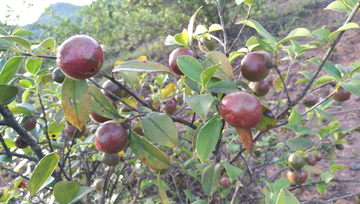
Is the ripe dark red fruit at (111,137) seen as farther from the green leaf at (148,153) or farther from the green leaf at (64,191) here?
the green leaf at (64,191)

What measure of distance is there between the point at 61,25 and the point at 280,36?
21.1ft

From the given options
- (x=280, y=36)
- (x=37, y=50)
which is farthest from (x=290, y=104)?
(x=280, y=36)

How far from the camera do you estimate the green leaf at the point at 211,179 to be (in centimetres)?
87

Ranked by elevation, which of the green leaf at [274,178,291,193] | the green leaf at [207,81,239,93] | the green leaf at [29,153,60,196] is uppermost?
the green leaf at [207,81,239,93]

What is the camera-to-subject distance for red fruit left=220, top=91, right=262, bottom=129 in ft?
1.94

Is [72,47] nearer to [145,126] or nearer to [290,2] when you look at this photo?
[145,126]

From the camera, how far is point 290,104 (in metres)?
0.90

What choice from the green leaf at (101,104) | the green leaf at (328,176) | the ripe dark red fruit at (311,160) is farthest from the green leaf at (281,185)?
the green leaf at (101,104)

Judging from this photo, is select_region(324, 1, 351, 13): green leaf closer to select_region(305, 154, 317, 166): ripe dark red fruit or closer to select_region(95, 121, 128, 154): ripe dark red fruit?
select_region(95, 121, 128, 154): ripe dark red fruit

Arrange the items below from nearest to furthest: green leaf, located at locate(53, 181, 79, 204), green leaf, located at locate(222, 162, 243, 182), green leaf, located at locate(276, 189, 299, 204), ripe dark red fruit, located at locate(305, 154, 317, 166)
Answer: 1. green leaf, located at locate(276, 189, 299, 204)
2. green leaf, located at locate(53, 181, 79, 204)
3. green leaf, located at locate(222, 162, 243, 182)
4. ripe dark red fruit, located at locate(305, 154, 317, 166)

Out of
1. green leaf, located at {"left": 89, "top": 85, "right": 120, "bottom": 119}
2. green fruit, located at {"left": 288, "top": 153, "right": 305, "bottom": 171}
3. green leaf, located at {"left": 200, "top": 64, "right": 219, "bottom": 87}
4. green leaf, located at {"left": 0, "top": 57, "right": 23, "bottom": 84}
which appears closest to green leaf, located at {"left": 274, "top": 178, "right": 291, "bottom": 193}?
green fruit, located at {"left": 288, "top": 153, "right": 305, "bottom": 171}

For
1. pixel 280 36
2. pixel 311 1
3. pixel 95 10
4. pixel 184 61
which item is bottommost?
pixel 280 36

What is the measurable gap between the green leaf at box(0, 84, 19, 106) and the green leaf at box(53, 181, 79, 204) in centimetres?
38

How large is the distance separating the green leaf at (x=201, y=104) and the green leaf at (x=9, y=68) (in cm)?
57
